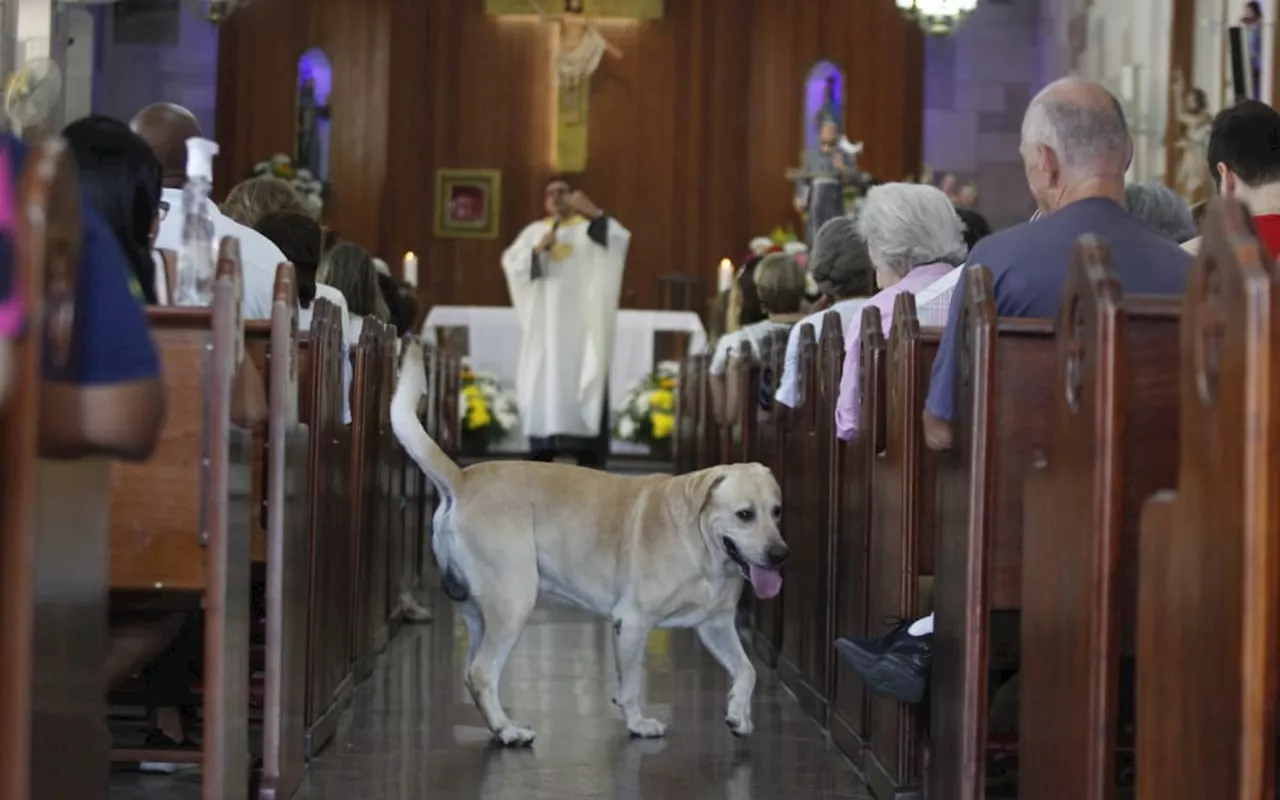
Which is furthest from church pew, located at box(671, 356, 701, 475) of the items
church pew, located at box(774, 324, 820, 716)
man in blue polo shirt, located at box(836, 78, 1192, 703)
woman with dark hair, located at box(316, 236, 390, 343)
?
man in blue polo shirt, located at box(836, 78, 1192, 703)

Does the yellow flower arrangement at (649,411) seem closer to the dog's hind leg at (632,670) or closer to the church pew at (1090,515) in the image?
the dog's hind leg at (632,670)

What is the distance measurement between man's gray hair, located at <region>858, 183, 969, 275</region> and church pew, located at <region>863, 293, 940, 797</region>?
0.80 meters

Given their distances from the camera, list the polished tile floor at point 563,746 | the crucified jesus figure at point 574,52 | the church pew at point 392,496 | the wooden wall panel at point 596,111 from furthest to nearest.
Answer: the crucified jesus figure at point 574,52 < the wooden wall panel at point 596,111 < the church pew at point 392,496 < the polished tile floor at point 563,746

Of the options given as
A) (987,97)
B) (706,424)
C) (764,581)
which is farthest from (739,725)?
(987,97)

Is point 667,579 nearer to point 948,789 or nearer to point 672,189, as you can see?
point 948,789

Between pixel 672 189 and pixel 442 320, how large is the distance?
2767 mm

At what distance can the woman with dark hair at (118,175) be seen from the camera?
368cm

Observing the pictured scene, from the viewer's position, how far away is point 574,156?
1570 centimetres

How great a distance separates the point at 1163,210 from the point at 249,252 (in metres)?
2.45

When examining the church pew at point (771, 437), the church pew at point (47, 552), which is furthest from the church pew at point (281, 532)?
the church pew at point (771, 437)

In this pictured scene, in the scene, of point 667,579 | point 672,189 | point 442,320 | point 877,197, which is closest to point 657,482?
point 667,579

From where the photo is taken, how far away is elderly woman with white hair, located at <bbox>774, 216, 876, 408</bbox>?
599 centimetres

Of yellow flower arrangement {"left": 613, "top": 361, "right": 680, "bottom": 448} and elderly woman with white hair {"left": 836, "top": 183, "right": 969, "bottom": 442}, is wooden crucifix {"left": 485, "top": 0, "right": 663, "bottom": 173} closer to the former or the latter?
yellow flower arrangement {"left": 613, "top": 361, "right": 680, "bottom": 448}

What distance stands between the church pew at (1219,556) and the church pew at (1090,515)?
0.15 meters
